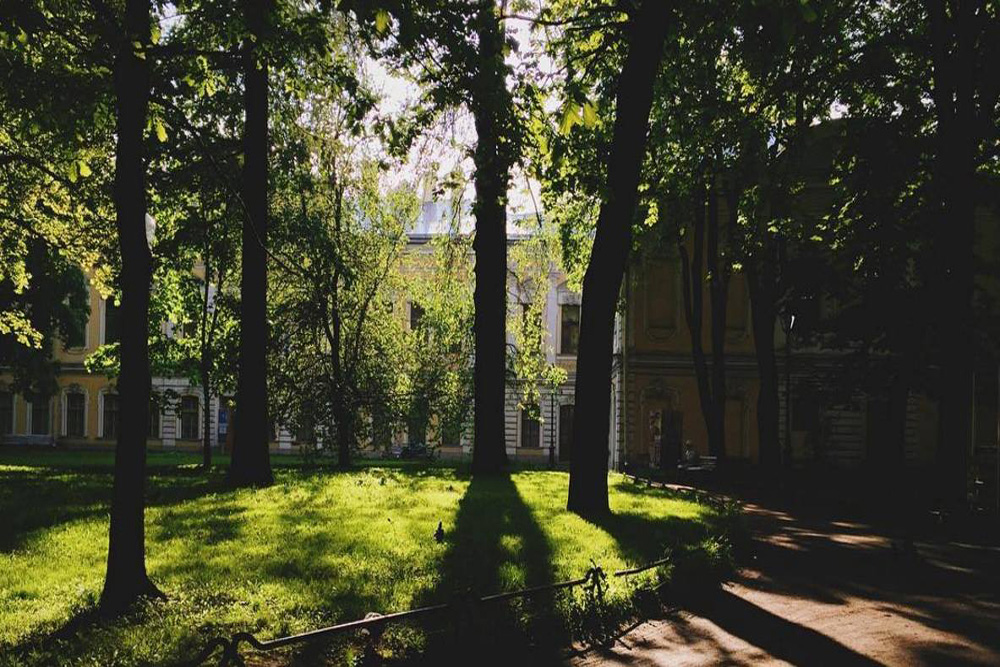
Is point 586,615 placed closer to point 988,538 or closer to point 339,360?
point 988,538

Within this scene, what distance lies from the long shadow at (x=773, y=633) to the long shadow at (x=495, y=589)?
1603 millimetres

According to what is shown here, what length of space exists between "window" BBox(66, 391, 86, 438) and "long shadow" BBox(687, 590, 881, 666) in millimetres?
51218

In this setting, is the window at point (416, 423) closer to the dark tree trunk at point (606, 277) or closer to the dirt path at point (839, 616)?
the dark tree trunk at point (606, 277)

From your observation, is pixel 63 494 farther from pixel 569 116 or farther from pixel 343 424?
pixel 343 424

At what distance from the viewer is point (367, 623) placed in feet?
15.3

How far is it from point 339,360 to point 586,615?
810 inches

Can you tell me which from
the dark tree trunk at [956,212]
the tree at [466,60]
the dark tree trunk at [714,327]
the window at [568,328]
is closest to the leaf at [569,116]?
the tree at [466,60]

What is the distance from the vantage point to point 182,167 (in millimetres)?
12812

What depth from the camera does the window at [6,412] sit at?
160 feet

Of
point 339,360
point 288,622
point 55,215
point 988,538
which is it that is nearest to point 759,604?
point 288,622

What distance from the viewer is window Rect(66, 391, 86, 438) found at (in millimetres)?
49250

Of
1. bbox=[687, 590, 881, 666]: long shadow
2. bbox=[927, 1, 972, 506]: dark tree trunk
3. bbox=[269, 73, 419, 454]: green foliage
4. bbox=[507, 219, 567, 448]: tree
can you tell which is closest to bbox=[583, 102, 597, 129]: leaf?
bbox=[687, 590, 881, 666]: long shadow

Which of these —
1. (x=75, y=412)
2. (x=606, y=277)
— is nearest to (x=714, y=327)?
(x=606, y=277)

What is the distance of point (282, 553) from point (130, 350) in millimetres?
3037
